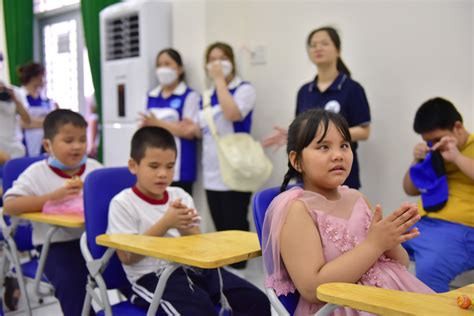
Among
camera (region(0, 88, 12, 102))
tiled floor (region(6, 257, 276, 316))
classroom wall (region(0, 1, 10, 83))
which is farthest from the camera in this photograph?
classroom wall (region(0, 1, 10, 83))

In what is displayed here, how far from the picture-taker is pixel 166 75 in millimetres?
3438

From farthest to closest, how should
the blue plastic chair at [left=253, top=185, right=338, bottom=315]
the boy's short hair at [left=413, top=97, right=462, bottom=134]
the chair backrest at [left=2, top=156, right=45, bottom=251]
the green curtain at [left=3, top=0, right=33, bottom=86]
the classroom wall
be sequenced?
the classroom wall → the green curtain at [left=3, top=0, right=33, bottom=86] → the chair backrest at [left=2, top=156, right=45, bottom=251] → the boy's short hair at [left=413, top=97, right=462, bottom=134] → the blue plastic chair at [left=253, top=185, right=338, bottom=315]

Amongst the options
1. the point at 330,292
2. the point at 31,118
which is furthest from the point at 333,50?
the point at 31,118

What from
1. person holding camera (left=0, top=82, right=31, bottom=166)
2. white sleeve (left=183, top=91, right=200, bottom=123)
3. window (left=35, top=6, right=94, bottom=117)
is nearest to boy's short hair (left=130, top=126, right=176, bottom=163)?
white sleeve (left=183, top=91, right=200, bottom=123)

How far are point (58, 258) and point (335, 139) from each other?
1.31 meters

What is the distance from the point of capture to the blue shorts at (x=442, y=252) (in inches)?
78.1

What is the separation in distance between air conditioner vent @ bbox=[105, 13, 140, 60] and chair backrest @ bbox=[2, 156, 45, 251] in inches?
64.7

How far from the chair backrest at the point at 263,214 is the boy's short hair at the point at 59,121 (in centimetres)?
116

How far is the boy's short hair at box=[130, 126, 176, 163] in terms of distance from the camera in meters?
1.91

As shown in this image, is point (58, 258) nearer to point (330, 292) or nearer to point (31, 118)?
point (330, 292)

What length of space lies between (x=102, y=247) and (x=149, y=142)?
16.5 inches

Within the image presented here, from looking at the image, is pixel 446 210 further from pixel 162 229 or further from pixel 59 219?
pixel 59 219

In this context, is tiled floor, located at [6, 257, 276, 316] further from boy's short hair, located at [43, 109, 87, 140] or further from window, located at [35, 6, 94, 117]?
window, located at [35, 6, 94, 117]

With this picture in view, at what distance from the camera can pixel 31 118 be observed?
4.31 metres
